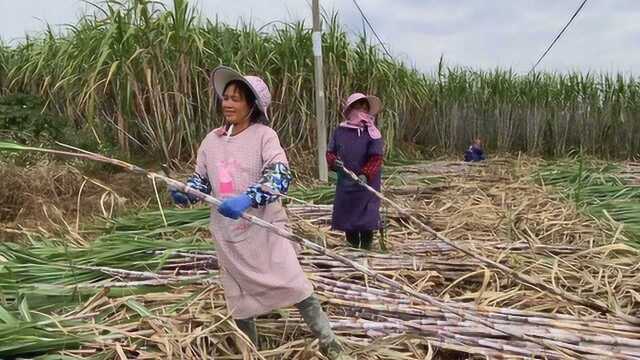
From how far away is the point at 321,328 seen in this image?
2377 millimetres

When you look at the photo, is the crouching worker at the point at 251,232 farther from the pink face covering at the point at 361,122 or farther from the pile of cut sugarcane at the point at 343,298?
the pink face covering at the point at 361,122

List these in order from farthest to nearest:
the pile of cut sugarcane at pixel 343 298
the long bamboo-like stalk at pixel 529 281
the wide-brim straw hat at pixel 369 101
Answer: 1. the wide-brim straw hat at pixel 369 101
2. the long bamboo-like stalk at pixel 529 281
3. the pile of cut sugarcane at pixel 343 298

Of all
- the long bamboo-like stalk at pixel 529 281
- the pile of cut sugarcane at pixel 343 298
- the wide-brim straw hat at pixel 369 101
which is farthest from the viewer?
the wide-brim straw hat at pixel 369 101

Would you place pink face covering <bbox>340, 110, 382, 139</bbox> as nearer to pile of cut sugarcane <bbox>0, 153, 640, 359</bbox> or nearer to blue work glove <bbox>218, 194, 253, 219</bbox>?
pile of cut sugarcane <bbox>0, 153, 640, 359</bbox>

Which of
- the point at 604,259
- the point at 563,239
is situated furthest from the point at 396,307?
the point at 563,239

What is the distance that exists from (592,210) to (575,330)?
89.4 inches

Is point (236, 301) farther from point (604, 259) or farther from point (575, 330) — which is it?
point (604, 259)

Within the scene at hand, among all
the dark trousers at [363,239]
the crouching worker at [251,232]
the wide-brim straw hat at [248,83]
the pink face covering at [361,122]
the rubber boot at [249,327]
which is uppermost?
the wide-brim straw hat at [248,83]

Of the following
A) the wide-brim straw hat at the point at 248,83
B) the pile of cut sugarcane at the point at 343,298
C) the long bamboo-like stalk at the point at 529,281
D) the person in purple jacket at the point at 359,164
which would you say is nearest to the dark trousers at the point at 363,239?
the person in purple jacket at the point at 359,164

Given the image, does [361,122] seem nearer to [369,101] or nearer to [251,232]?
[369,101]

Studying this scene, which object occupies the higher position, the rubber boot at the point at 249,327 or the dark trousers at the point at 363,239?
the dark trousers at the point at 363,239

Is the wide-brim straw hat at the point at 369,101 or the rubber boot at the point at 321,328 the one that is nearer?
the rubber boot at the point at 321,328

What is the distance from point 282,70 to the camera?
7.03 metres

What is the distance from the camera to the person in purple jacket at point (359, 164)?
3848mm
